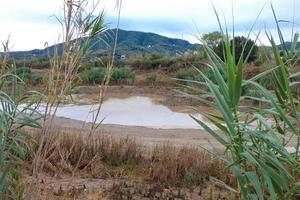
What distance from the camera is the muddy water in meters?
14.7

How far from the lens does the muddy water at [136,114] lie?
580 inches

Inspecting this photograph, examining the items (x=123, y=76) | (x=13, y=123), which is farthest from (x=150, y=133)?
(x=123, y=76)

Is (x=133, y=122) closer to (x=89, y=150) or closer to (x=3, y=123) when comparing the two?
(x=89, y=150)

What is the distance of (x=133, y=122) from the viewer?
15125mm

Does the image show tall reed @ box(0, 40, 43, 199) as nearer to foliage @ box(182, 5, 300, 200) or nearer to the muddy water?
foliage @ box(182, 5, 300, 200)

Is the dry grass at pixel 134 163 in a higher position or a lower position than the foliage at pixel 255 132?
lower

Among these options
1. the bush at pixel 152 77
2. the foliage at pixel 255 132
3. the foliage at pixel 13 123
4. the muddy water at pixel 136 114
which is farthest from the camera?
the bush at pixel 152 77

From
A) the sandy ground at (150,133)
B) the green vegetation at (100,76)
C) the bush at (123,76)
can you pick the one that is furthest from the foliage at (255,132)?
the bush at (123,76)

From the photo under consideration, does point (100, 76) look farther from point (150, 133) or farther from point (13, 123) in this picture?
point (13, 123)

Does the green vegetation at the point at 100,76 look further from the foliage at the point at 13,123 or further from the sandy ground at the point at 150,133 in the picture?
the foliage at the point at 13,123

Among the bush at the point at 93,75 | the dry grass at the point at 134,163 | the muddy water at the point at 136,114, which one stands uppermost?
the bush at the point at 93,75

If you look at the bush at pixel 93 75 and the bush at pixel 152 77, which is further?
the bush at pixel 152 77

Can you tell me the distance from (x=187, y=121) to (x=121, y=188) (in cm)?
903

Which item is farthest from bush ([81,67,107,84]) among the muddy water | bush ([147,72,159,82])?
the muddy water
